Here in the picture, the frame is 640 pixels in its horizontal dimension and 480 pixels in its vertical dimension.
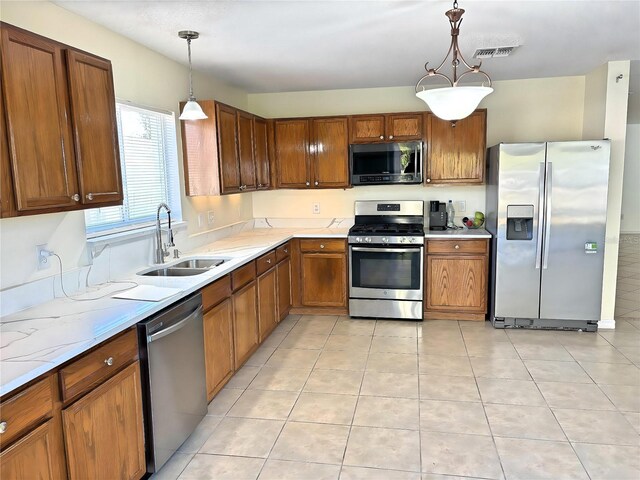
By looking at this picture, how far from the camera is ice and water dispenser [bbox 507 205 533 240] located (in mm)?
4141

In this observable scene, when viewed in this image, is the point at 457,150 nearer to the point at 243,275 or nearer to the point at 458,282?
the point at 458,282

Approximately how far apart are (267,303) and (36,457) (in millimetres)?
2560

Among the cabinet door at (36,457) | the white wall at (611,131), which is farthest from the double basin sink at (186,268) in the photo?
the white wall at (611,131)

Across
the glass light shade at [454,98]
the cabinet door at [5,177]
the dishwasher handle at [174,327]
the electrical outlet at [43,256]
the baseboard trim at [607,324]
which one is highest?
the glass light shade at [454,98]

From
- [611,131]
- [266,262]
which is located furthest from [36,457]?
[611,131]

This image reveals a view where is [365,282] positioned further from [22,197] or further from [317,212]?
[22,197]

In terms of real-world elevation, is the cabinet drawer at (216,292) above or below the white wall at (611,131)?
below

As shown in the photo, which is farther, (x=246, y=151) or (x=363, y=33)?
(x=246, y=151)

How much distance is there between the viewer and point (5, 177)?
5.77ft

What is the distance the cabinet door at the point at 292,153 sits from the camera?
192 inches

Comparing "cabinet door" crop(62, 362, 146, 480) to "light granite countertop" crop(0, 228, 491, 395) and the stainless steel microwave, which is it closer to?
"light granite countertop" crop(0, 228, 491, 395)

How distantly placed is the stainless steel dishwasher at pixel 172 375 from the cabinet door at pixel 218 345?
16cm

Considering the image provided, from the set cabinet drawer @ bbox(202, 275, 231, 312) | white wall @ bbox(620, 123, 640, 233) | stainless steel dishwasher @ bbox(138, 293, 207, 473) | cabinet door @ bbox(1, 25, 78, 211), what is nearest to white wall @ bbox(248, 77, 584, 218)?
cabinet drawer @ bbox(202, 275, 231, 312)

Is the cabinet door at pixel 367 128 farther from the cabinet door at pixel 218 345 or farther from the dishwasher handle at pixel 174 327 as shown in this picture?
the dishwasher handle at pixel 174 327
